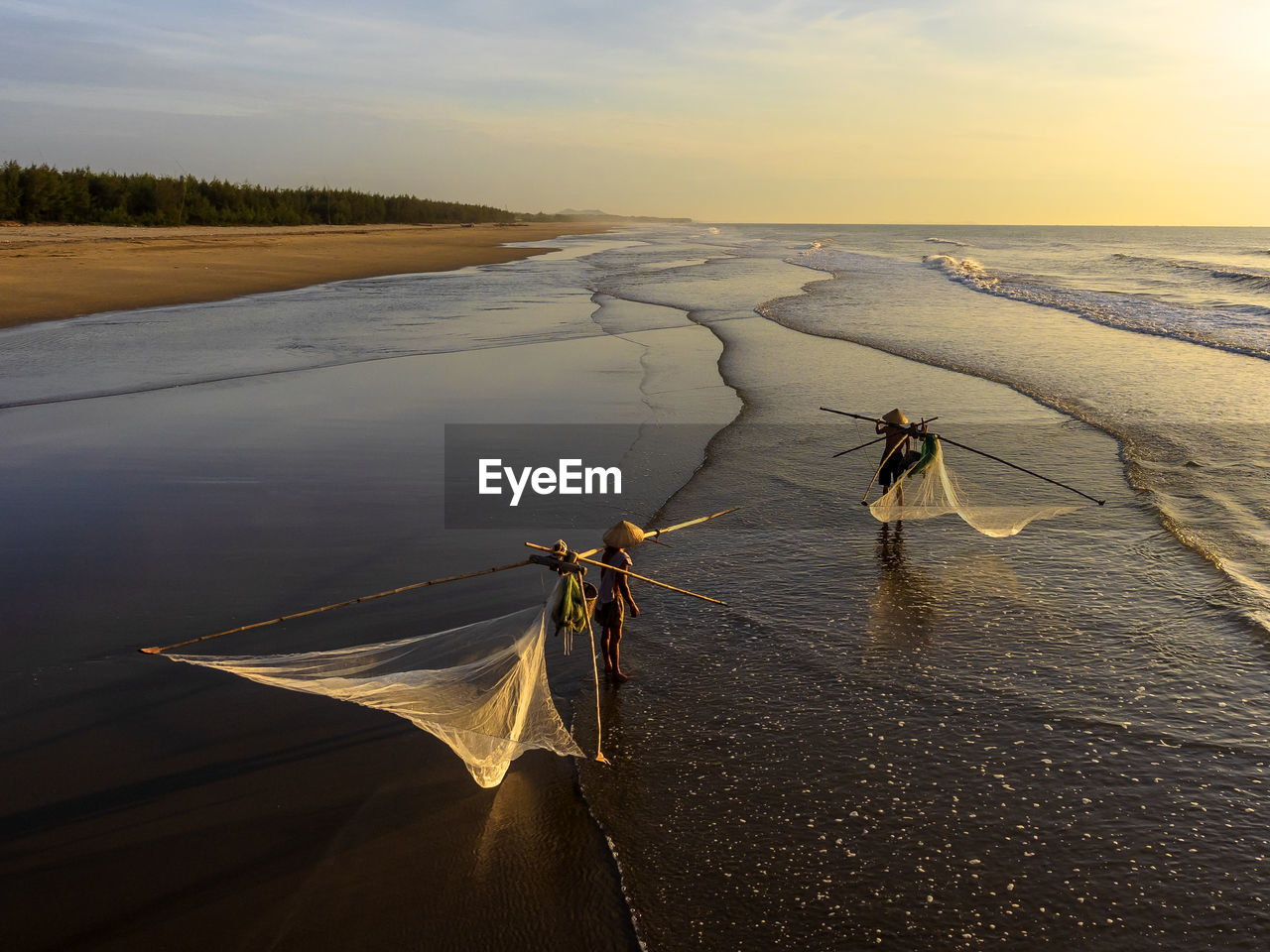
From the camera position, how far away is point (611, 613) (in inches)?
253

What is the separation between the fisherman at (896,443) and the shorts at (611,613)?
4.53m

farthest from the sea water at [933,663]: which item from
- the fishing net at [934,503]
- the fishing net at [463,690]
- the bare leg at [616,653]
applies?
the fishing net at [463,690]

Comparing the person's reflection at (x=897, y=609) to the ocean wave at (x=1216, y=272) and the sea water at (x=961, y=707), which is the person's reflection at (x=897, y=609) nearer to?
the sea water at (x=961, y=707)

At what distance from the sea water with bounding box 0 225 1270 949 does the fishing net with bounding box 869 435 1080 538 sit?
0.95 ft

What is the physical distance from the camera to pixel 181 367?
17078mm

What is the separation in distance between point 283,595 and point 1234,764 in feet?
23.8

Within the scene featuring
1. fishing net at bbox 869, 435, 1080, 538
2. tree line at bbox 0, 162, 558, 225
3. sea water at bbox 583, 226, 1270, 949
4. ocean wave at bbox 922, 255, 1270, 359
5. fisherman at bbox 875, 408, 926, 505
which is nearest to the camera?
sea water at bbox 583, 226, 1270, 949

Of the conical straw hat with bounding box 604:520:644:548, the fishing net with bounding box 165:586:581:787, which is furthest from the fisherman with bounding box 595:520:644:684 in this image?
the fishing net with bounding box 165:586:581:787

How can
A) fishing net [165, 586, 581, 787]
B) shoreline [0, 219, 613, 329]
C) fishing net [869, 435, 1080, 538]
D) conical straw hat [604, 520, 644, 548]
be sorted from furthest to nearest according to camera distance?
shoreline [0, 219, 613, 329] → fishing net [869, 435, 1080, 538] → conical straw hat [604, 520, 644, 548] → fishing net [165, 586, 581, 787]

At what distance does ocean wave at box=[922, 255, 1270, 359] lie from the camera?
2260 centimetres

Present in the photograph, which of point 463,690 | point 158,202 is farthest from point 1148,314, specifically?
point 158,202

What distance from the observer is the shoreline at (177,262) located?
26.4 metres

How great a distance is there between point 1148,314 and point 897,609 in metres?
25.6

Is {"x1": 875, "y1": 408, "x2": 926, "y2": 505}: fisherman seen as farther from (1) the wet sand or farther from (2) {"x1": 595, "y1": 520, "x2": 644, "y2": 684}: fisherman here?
(2) {"x1": 595, "y1": 520, "x2": 644, "y2": 684}: fisherman
